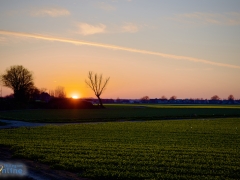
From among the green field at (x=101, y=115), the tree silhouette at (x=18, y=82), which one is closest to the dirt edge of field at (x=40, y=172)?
the green field at (x=101, y=115)

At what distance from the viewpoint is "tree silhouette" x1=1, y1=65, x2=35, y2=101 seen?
114m

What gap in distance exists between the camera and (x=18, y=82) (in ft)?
378

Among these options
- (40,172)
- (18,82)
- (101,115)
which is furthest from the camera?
(18,82)

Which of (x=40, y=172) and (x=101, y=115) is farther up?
(x=101, y=115)

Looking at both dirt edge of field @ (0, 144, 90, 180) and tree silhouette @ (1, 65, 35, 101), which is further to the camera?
tree silhouette @ (1, 65, 35, 101)

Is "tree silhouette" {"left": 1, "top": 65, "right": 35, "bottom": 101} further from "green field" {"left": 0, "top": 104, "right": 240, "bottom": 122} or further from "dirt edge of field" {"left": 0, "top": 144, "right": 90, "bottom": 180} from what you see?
"dirt edge of field" {"left": 0, "top": 144, "right": 90, "bottom": 180}

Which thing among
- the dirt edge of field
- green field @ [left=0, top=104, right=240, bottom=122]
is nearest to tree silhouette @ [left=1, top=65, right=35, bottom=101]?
green field @ [left=0, top=104, right=240, bottom=122]

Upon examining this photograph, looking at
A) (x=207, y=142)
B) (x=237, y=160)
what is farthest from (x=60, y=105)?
(x=237, y=160)

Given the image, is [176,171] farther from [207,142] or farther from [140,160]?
[207,142]

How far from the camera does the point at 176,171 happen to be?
12906mm

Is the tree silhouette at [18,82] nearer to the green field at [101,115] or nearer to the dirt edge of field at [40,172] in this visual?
the green field at [101,115]

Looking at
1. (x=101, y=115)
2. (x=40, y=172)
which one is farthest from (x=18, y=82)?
(x=40, y=172)

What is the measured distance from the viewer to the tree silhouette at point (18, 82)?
11388 cm

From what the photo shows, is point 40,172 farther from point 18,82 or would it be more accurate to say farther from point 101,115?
point 18,82
